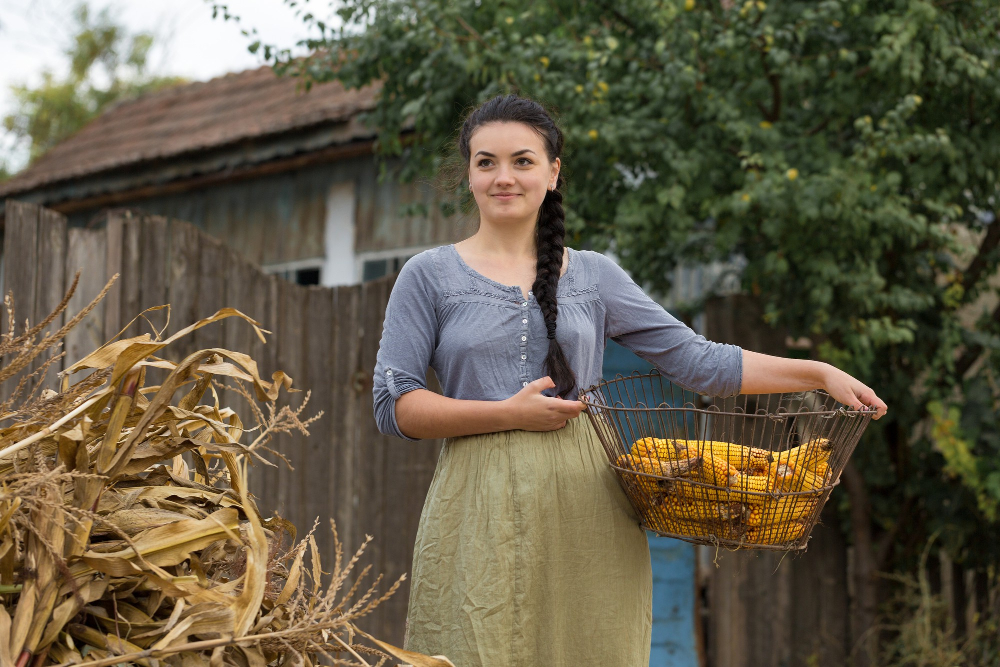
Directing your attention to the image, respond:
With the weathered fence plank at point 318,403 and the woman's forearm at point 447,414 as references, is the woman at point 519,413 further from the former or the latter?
the weathered fence plank at point 318,403

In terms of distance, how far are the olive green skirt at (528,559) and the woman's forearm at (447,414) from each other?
8 centimetres

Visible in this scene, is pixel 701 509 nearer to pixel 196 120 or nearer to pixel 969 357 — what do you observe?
pixel 969 357

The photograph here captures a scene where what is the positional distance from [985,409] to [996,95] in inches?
52.4

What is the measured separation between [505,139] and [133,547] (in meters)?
1.25

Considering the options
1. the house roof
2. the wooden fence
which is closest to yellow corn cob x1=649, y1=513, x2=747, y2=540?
the wooden fence

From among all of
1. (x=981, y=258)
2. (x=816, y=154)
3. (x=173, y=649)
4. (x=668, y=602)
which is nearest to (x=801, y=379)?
(x=173, y=649)

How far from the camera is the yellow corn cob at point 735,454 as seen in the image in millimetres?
1843

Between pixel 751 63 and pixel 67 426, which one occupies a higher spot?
pixel 751 63

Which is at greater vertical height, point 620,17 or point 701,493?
point 620,17

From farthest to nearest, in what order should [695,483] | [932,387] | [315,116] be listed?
[315,116] → [932,387] → [695,483]

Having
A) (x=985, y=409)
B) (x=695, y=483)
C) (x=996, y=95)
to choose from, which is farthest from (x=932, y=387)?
(x=695, y=483)

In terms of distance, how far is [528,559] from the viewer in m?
1.99

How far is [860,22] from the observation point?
4070 mm

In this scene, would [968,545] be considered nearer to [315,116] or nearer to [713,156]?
[713,156]
